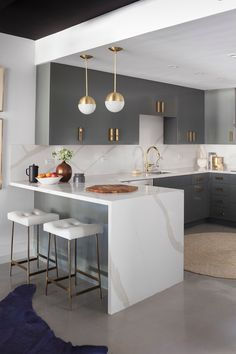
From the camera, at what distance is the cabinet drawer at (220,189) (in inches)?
250

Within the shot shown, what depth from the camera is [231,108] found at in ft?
21.4

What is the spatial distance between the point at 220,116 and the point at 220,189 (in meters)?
1.29

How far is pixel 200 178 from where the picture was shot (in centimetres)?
635

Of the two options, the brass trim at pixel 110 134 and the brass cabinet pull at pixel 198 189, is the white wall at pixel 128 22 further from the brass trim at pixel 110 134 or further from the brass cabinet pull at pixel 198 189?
the brass cabinet pull at pixel 198 189

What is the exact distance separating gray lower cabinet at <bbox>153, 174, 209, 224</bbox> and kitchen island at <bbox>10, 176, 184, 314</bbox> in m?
2.03

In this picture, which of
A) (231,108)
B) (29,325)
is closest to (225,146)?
(231,108)

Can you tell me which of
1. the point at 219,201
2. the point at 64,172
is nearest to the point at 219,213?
the point at 219,201

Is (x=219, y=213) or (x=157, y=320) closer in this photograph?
(x=157, y=320)

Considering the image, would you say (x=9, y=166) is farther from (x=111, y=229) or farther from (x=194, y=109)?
(x=194, y=109)

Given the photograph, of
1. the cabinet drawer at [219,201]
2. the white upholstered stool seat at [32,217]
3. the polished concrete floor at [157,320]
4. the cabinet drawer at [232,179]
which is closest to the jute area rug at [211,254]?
the polished concrete floor at [157,320]

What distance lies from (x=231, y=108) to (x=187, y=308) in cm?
423

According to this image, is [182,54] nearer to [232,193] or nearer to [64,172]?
[64,172]

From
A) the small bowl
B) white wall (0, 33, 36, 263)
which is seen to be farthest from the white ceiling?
the small bowl

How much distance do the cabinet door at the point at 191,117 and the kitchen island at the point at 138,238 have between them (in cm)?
273
